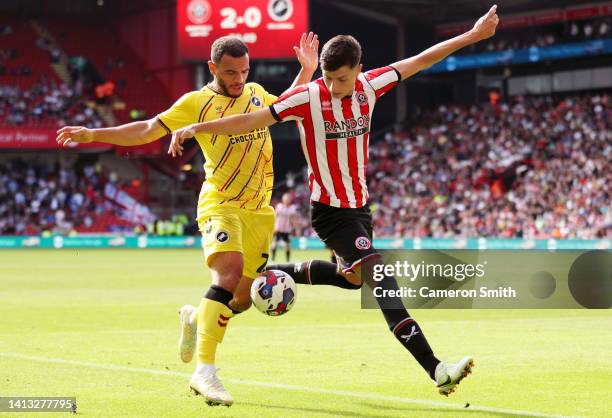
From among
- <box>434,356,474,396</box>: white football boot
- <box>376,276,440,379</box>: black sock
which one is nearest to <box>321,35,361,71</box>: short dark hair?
Result: <box>376,276,440,379</box>: black sock

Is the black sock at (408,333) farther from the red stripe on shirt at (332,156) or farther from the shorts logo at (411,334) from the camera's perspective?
the red stripe on shirt at (332,156)

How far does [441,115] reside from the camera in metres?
49.0

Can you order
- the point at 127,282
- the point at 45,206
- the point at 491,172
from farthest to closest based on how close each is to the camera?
the point at 45,206 < the point at 491,172 < the point at 127,282

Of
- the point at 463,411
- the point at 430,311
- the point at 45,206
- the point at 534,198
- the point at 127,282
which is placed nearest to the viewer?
the point at 463,411

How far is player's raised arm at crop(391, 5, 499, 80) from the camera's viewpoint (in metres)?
7.81

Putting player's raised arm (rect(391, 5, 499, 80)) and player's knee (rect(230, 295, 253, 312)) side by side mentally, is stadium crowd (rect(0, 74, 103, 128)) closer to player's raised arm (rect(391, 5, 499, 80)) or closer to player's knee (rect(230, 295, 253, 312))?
player's knee (rect(230, 295, 253, 312))

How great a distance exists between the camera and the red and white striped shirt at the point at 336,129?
7.62 meters

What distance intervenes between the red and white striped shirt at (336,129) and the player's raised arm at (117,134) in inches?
39.5

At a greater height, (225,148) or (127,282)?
(225,148)

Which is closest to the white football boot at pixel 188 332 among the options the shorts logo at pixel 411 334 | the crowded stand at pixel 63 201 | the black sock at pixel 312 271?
the black sock at pixel 312 271

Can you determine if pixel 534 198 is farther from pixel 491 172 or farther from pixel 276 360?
pixel 276 360

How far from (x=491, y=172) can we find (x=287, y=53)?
30.4ft

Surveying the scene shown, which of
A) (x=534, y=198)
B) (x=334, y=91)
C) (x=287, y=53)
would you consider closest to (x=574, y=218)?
(x=534, y=198)

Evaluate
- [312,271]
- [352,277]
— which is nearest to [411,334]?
[352,277]
